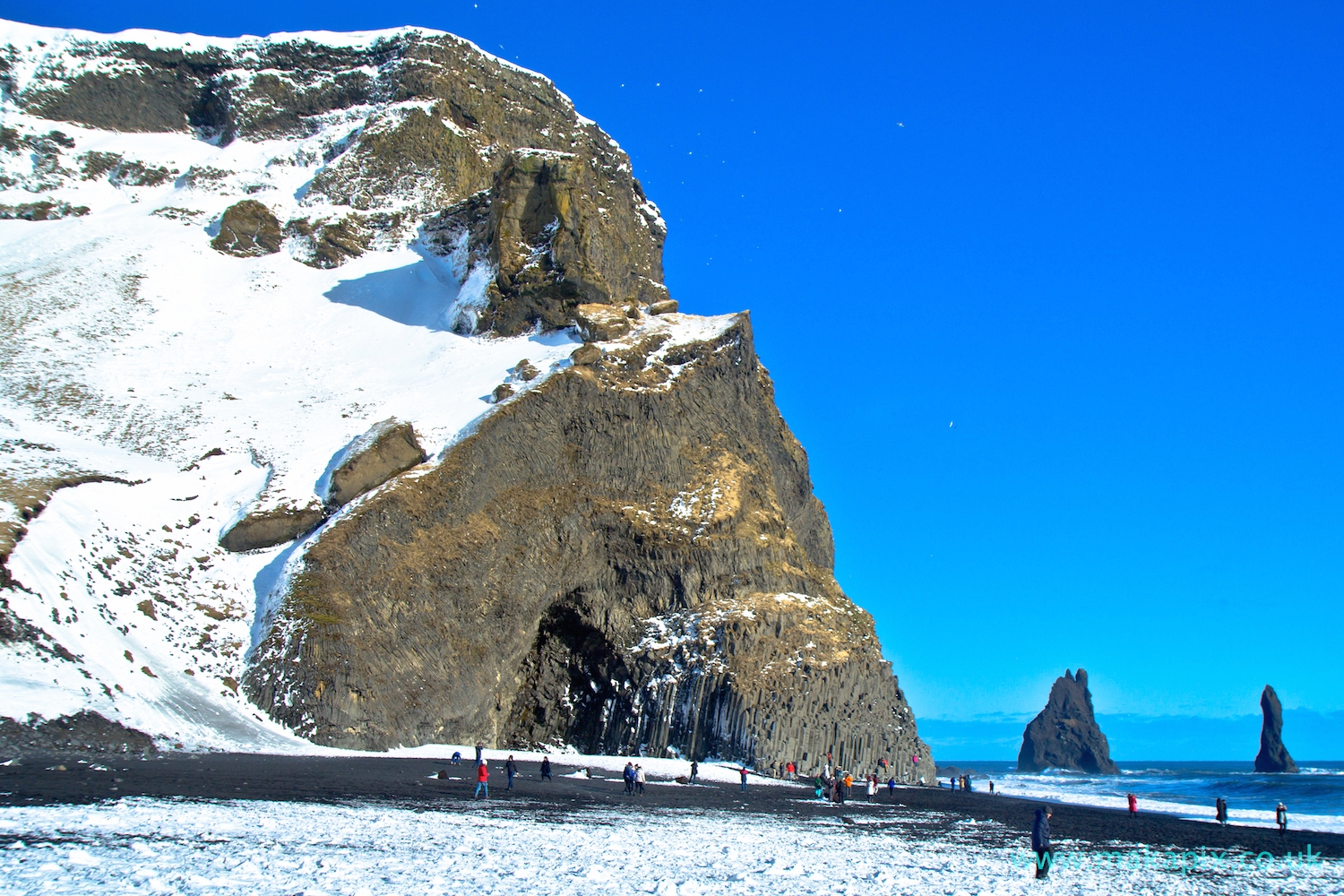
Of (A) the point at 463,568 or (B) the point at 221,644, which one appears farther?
(A) the point at 463,568

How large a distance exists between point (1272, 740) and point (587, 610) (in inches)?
4628

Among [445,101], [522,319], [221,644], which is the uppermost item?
[445,101]

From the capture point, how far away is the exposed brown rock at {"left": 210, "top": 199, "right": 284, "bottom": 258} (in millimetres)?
75000

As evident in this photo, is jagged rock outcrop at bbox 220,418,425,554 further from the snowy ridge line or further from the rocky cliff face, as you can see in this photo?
the snowy ridge line

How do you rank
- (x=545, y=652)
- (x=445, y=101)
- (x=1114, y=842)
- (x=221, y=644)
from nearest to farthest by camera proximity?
(x=1114, y=842), (x=221, y=644), (x=545, y=652), (x=445, y=101)

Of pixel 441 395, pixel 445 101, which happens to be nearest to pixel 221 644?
pixel 441 395

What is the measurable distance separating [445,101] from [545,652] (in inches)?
2615

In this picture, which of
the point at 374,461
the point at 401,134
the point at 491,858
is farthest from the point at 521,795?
the point at 401,134

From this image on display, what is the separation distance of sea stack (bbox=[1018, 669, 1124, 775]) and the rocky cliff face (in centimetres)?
9178

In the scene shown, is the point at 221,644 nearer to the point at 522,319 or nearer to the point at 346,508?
the point at 346,508

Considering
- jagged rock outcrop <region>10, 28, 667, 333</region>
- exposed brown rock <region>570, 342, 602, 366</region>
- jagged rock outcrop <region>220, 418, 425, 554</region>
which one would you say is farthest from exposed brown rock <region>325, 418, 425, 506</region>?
jagged rock outcrop <region>10, 28, 667, 333</region>

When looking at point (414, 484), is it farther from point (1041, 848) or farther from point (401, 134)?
point (401, 134)

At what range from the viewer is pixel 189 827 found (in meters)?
16.5

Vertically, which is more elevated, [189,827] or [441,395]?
[441,395]
